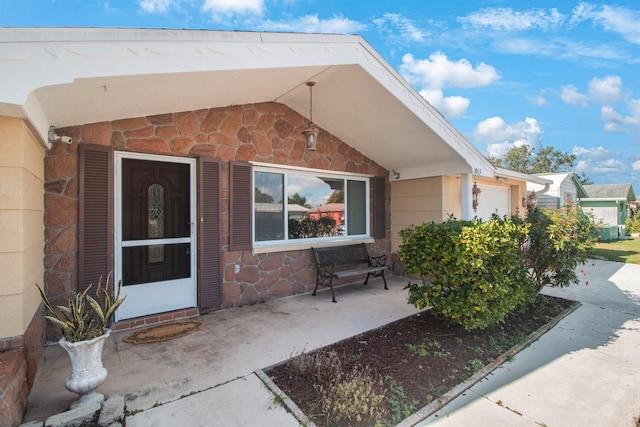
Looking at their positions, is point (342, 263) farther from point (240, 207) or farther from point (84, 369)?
point (84, 369)

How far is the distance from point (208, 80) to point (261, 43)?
2.39ft

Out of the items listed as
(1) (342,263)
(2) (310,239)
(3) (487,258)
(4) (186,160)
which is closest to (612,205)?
(1) (342,263)

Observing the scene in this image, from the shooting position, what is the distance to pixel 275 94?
4.85m

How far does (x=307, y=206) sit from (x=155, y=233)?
2.76 m

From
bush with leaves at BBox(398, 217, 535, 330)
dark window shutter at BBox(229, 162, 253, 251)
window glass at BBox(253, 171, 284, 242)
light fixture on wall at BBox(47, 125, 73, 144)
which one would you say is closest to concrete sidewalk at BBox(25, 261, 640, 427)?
bush with leaves at BBox(398, 217, 535, 330)

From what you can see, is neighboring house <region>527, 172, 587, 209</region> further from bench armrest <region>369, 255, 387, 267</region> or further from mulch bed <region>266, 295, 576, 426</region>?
mulch bed <region>266, 295, 576, 426</region>

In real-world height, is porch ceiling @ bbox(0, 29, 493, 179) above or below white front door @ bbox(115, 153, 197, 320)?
above

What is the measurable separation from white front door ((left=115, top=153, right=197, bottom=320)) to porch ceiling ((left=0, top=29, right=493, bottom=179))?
81 cm

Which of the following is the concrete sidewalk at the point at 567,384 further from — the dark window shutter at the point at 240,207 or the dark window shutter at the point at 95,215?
the dark window shutter at the point at 95,215

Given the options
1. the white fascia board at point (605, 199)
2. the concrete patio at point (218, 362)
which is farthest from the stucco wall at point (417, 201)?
Answer: the white fascia board at point (605, 199)

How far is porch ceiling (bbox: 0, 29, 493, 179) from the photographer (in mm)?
2215

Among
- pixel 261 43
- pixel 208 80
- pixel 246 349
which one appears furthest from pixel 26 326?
pixel 261 43

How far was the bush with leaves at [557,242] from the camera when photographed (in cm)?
429

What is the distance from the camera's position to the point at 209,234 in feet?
14.9
